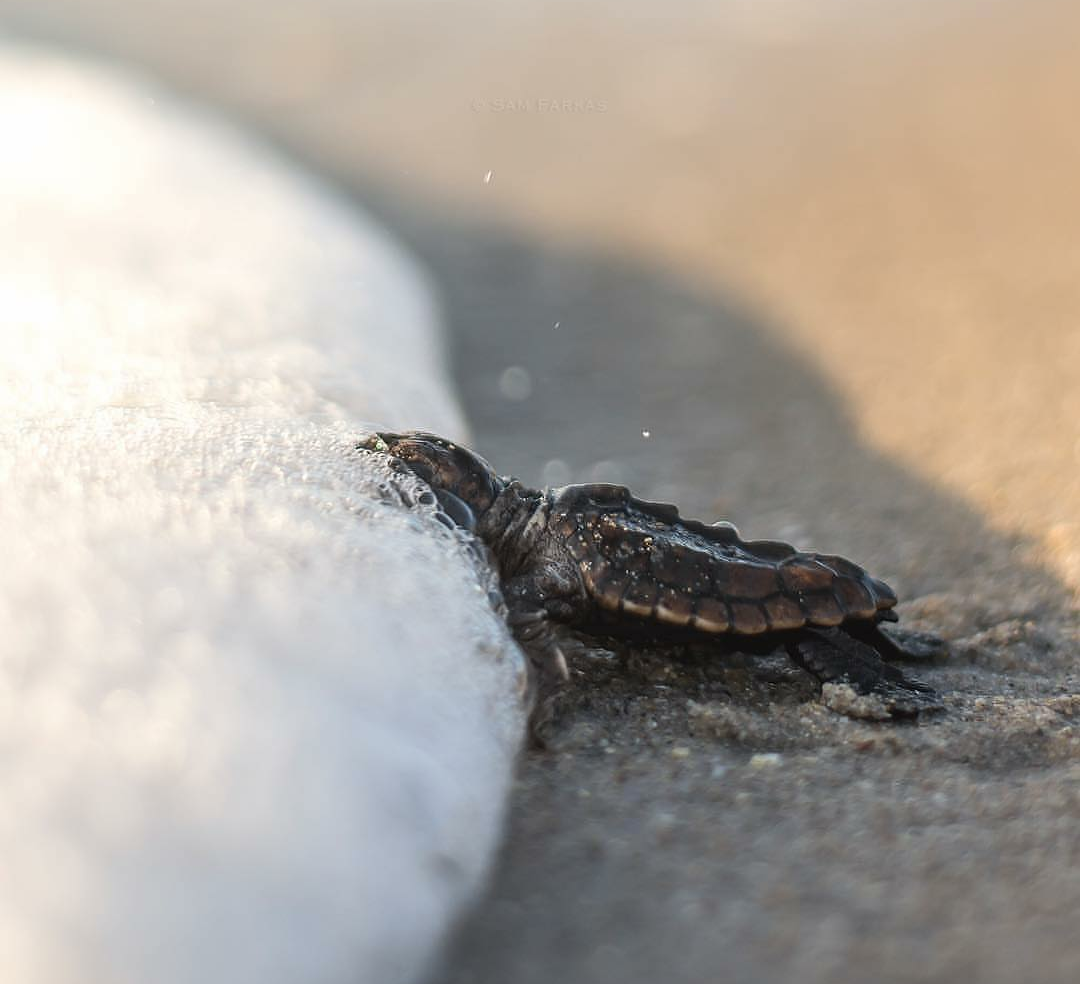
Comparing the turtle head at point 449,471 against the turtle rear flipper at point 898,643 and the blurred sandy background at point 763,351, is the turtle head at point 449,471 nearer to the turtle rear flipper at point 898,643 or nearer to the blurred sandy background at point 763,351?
the blurred sandy background at point 763,351

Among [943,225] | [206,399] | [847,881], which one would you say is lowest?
[847,881]

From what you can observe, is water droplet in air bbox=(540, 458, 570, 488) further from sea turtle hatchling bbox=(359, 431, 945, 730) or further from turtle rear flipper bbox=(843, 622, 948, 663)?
turtle rear flipper bbox=(843, 622, 948, 663)

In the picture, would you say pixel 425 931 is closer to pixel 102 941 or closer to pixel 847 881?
pixel 102 941

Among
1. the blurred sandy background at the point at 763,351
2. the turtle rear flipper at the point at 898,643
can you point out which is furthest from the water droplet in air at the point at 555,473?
the turtle rear flipper at the point at 898,643

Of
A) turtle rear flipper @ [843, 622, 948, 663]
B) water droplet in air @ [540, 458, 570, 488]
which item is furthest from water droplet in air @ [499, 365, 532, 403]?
turtle rear flipper @ [843, 622, 948, 663]

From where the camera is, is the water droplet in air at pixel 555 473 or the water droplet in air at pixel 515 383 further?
the water droplet in air at pixel 515 383

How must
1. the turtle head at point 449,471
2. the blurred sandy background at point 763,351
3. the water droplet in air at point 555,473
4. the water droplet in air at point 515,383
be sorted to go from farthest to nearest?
the water droplet in air at point 515,383 < the water droplet in air at point 555,473 < the turtle head at point 449,471 < the blurred sandy background at point 763,351

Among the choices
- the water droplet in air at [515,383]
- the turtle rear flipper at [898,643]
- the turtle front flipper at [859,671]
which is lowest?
the turtle front flipper at [859,671]

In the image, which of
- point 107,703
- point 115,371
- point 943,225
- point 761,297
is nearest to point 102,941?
point 107,703
